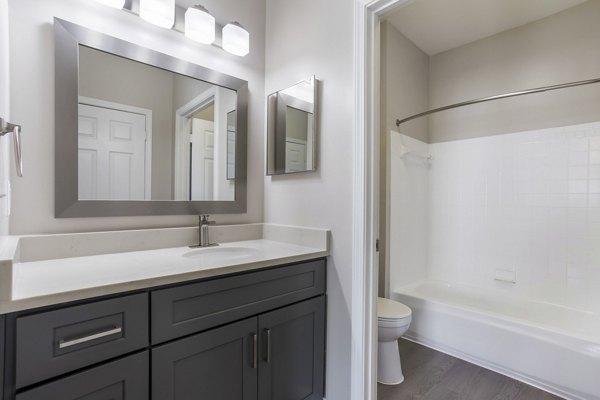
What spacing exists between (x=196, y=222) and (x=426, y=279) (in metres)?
2.23

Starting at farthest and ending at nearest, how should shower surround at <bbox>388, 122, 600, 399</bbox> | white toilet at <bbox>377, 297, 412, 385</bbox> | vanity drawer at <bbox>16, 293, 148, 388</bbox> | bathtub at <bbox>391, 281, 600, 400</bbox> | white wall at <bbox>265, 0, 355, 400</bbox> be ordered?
shower surround at <bbox>388, 122, 600, 399</bbox> → white toilet at <bbox>377, 297, 412, 385</bbox> → bathtub at <bbox>391, 281, 600, 400</bbox> → white wall at <bbox>265, 0, 355, 400</bbox> → vanity drawer at <bbox>16, 293, 148, 388</bbox>

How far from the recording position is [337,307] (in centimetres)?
147

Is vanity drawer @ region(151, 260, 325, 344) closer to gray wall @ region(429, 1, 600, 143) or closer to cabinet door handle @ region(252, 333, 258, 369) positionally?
cabinet door handle @ region(252, 333, 258, 369)

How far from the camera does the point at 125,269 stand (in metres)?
1.04

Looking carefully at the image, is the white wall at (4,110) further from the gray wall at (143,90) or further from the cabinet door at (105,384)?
the cabinet door at (105,384)

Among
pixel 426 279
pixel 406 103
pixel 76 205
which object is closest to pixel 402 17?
pixel 406 103

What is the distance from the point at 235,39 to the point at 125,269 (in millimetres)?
1372

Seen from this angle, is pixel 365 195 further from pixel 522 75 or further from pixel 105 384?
pixel 522 75

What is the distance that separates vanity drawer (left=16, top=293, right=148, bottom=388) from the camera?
2.39ft

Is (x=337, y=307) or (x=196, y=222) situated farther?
(x=196, y=222)

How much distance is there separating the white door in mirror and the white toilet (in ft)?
5.04

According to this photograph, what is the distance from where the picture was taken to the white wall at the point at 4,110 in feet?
3.08

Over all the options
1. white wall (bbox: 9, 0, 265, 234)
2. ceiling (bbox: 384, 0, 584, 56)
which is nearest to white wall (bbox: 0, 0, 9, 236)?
white wall (bbox: 9, 0, 265, 234)

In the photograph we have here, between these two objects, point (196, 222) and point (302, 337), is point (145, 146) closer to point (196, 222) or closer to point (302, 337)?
point (196, 222)
